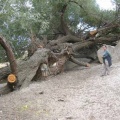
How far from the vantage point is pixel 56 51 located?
1241 cm

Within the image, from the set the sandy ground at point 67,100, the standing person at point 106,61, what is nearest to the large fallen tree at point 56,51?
the sandy ground at point 67,100

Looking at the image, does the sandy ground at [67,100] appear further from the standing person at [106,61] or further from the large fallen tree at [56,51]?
the large fallen tree at [56,51]

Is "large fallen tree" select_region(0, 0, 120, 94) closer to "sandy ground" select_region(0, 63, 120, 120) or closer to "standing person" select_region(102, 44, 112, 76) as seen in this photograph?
"sandy ground" select_region(0, 63, 120, 120)

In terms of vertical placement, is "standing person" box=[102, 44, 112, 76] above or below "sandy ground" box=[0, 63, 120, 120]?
above

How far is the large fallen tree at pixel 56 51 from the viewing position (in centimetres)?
973

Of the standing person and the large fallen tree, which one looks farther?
the standing person

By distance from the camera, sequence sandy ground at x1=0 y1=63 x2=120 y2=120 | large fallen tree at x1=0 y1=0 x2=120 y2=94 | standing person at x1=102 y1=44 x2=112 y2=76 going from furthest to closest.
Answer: standing person at x1=102 y1=44 x2=112 y2=76 < large fallen tree at x1=0 y1=0 x2=120 y2=94 < sandy ground at x1=0 y1=63 x2=120 y2=120

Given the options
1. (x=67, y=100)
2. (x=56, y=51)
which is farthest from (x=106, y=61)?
(x=67, y=100)

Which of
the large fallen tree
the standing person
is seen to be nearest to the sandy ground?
the standing person

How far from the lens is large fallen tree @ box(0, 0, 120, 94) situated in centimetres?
973

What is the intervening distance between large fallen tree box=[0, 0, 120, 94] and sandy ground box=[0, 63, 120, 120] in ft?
2.17

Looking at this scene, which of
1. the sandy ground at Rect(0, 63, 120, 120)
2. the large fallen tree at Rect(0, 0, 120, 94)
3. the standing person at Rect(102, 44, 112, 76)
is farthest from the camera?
the standing person at Rect(102, 44, 112, 76)

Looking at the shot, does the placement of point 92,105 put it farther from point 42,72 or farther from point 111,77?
point 42,72

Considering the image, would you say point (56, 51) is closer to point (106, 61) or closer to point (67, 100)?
point (106, 61)
